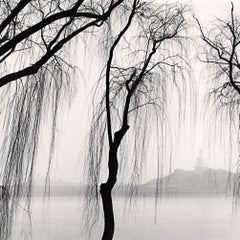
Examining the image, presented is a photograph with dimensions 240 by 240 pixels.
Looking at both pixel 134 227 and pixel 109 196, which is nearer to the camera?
pixel 109 196

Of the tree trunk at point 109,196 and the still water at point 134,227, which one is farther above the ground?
the tree trunk at point 109,196

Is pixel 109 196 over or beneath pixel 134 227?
over

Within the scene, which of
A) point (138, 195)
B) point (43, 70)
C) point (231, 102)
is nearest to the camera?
point (43, 70)

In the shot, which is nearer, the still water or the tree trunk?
the tree trunk

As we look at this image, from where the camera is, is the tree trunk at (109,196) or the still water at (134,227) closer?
the tree trunk at (109,196)

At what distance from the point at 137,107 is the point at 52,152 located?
1005 millimetres

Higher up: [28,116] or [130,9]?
[130,9]

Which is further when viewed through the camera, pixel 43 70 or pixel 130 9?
pixel 130 9

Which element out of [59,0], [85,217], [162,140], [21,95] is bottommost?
[85,217]

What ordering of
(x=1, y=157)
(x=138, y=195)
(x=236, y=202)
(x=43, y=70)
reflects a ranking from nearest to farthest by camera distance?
1. (x=1, y=157)
2. (x=43, y=70)
3. (x=138, y=195)
4. (x=236, y=202)

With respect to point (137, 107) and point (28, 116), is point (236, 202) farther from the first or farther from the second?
point (28, 116)

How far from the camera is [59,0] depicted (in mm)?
3625

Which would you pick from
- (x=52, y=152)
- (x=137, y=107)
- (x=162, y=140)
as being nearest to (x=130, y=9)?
(x=137, y=107)

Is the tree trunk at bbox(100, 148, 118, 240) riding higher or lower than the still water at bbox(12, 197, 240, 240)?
higher
